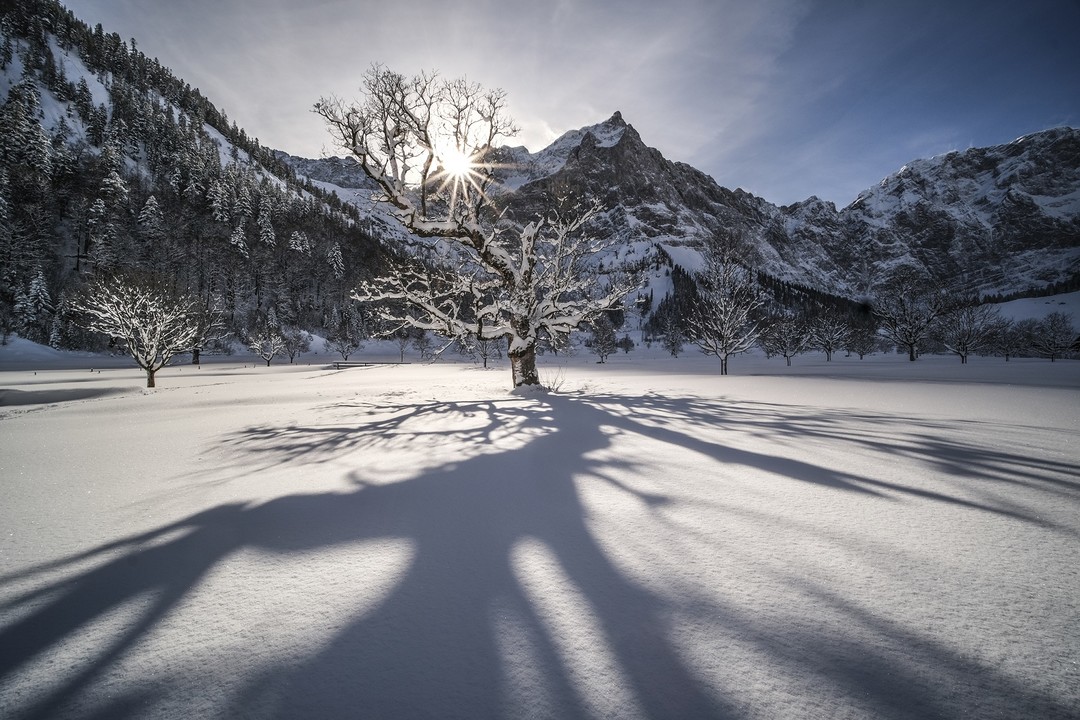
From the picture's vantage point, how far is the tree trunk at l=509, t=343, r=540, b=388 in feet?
41.1

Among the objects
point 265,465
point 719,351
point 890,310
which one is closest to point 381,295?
point 265,465

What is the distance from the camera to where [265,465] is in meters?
4.59

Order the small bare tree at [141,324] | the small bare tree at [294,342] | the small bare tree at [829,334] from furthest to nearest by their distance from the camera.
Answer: the small bare tree at [294,342] → the small bare tree at [829,334] → the small bare tree at [141,324]

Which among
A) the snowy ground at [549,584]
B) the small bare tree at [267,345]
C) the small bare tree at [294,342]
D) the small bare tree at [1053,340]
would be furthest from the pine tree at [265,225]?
the small bare tree at [1053,340]

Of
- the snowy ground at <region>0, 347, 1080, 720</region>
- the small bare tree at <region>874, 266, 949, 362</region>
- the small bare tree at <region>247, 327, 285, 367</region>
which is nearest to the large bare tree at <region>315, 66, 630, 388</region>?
the snowy ground at <region>0, 347, 1080, 720</region>

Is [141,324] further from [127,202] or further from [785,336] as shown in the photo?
[127,202]

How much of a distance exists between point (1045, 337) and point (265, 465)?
75.3 metres

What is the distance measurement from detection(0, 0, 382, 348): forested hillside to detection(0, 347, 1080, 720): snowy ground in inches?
2725

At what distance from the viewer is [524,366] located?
41.7 ft

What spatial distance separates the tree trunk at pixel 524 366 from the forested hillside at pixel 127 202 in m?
63.3

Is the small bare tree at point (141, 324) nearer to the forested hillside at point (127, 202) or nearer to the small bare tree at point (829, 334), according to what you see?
the forested hillside at point (127, 202)

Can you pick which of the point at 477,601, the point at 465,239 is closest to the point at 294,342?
the point at 465,239

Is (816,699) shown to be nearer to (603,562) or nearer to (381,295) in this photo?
(603,562)

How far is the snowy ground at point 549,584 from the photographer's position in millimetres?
1448
